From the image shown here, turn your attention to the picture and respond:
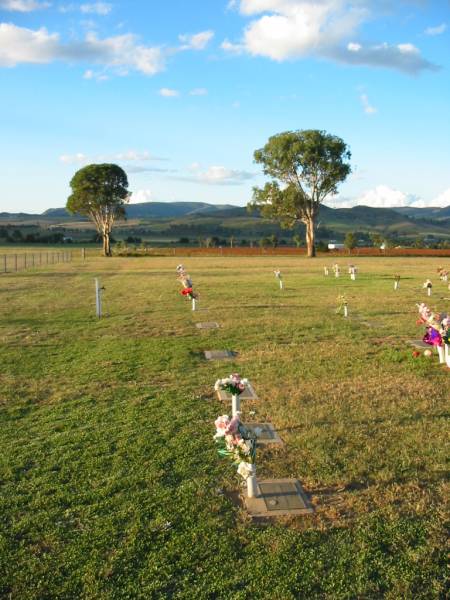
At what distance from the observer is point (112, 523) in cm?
449

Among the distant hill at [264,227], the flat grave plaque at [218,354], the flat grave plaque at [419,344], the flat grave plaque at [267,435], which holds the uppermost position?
the distant hill at [264,227]

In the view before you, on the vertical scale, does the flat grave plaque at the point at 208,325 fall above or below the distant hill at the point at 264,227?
below

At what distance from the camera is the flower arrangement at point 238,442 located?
472 centimetres

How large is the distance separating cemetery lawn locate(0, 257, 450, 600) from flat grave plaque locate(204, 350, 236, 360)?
0.69ft

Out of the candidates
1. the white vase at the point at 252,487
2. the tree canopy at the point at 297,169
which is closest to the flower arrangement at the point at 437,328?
the white vase at the point at 252,487

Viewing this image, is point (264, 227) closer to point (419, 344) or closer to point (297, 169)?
point (297, 169)

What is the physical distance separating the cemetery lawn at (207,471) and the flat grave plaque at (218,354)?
0.69 feet

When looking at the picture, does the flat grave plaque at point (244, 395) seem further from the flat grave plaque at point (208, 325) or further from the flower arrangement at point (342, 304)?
the flower arrangement at point (342, 304)

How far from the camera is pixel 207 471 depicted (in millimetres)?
5484

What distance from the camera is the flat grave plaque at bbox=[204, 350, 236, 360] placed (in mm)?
10602

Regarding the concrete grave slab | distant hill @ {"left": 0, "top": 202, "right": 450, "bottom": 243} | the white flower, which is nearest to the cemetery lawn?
the concrete grave slab

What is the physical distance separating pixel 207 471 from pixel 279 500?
912 millimetres

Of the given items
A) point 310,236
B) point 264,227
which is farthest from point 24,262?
point 264,227

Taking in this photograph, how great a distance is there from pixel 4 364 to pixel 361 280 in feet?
70.4
